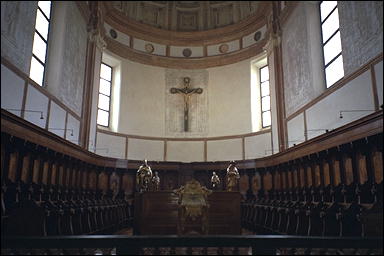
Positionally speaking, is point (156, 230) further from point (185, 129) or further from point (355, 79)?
point (185, 129)

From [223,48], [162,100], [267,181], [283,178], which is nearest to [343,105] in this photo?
[283,178]

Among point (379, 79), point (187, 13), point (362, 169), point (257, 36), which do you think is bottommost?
point (362, 169)

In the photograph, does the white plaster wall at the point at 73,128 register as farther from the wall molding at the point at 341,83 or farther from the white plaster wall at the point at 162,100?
the wall molding at the point at 341,83

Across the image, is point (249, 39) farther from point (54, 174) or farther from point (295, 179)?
point (54, 174)

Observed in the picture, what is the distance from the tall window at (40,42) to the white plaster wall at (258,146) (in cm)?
891

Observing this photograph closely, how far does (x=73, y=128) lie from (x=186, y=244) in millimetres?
10352

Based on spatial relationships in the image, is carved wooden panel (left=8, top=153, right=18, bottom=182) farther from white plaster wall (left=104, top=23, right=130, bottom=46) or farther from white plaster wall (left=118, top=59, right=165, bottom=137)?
white plaster wall (left=104, top=23, right=130, bottom=46)

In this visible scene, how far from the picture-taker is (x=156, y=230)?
7258 millimetres

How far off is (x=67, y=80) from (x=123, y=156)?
4620 mm

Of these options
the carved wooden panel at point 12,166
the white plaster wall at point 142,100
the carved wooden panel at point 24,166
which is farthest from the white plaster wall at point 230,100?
the carved wooden panel at point 12,166

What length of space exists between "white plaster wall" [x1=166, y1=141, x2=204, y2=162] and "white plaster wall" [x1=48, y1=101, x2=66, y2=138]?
5918 millimetres

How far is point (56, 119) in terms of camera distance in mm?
10477

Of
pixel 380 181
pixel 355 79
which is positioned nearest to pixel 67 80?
pixel 355 79

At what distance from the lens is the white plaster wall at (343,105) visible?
25.9 ft
